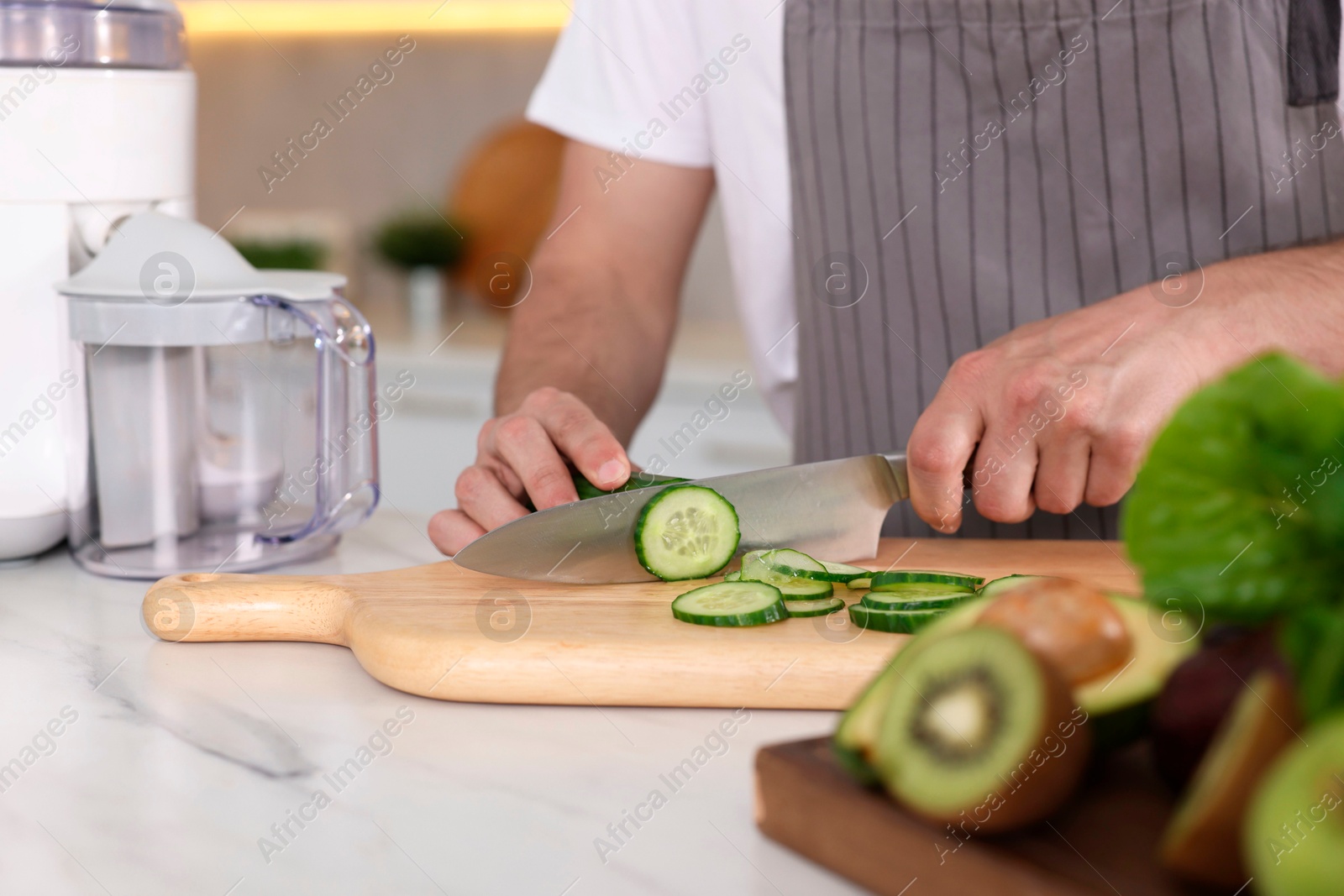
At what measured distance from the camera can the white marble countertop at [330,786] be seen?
59cm

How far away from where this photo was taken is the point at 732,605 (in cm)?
90

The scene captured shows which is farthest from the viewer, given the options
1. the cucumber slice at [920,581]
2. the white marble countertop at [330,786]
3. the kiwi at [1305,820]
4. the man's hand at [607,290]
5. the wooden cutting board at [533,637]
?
the man's hand at [607,290]

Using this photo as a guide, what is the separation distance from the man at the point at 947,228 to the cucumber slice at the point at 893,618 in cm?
21

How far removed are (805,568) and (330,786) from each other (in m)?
0.46

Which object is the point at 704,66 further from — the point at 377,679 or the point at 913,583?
the point at 377,679

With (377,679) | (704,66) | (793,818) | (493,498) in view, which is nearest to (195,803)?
(377,679)

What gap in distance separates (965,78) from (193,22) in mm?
3067

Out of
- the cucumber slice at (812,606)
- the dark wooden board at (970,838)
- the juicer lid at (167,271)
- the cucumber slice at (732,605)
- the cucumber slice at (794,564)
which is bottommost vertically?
the cucumber slice at (794,564)

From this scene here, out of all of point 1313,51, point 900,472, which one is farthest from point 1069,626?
point 1313,51

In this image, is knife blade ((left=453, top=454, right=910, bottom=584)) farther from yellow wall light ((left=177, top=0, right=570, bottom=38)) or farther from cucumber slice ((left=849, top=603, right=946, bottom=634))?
yellow wall light ((left=177, top=0, right=570, bottom=38))

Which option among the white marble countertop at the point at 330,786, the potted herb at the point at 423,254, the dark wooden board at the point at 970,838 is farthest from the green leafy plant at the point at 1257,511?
the potted herb at the point at 423,254

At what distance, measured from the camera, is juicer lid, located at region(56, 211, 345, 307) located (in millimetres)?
1060

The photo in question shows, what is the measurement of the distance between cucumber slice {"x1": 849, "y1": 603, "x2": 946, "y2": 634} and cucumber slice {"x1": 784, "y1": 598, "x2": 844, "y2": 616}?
3 cm

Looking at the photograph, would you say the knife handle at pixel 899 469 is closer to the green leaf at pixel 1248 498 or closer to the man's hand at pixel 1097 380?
the man's hand at pixel 1097 380
